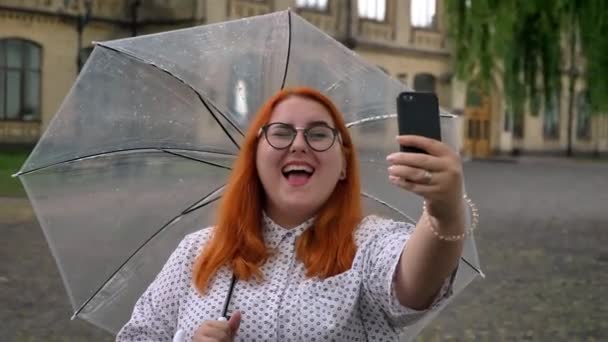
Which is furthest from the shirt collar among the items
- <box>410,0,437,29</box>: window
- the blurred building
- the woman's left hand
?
<box>410,0,437,29</box>: window

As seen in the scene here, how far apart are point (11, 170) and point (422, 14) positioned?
2118 centimetres

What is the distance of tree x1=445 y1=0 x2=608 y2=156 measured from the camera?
9.52 m

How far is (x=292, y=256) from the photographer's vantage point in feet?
7.30

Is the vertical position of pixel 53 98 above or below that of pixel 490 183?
above

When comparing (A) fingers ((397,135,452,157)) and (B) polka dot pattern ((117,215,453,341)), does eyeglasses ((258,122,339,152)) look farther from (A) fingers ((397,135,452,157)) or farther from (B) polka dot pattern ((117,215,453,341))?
(A) fingers ((397,135,452,157))

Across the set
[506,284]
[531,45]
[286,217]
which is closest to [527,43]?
[531,45]

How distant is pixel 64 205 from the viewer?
2.96 meters

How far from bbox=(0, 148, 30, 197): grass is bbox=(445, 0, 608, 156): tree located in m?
4.99

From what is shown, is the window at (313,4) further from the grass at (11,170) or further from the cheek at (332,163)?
the cheek at (332,163)

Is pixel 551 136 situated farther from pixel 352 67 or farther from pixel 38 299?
pixel 352 67

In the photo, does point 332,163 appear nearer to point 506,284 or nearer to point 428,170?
point 428,170

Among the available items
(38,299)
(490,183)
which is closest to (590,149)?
(490,183)

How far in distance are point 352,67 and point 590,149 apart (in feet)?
138

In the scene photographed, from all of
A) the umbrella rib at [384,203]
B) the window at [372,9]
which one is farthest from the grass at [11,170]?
the window at [372,9]
